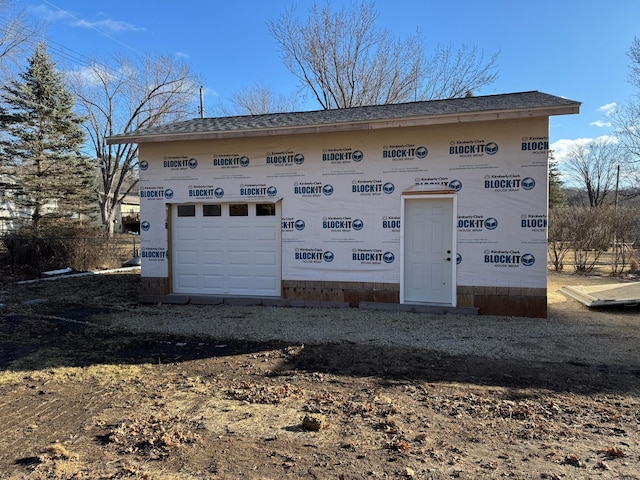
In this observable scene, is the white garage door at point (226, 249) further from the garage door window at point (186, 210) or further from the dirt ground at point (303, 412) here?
the dirt ground at point (303, 412)

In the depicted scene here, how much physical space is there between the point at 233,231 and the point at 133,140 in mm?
2867

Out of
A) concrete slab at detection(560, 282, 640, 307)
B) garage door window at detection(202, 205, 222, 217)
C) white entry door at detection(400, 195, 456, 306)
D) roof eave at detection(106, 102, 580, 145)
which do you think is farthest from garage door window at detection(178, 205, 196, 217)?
concrete slab at detection(560, 282, 640, 307)

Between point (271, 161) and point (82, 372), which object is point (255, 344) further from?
point (271, 161)

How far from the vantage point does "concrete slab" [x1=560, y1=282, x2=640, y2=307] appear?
8508 mm

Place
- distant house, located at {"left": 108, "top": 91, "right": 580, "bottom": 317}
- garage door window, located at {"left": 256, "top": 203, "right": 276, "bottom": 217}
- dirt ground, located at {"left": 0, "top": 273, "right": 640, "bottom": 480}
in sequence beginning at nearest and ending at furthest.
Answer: dirt ground, located at {"left": 0, "top": 273, "right": 640, "bottom": 480}
distant house, located at {"left": 108, "top": 91, "right": 580, "bottom": 317}
garage door window, located at {"left": 256, "top": 203, "right": 276, "bottom": 217}

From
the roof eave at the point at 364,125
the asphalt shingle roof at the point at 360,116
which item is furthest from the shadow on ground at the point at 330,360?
the asphalt shingle roof at the point at 360,116

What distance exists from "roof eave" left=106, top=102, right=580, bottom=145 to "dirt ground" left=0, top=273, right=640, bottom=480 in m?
3.64

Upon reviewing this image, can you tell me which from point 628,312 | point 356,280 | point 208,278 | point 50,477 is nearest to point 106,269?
point 208,278

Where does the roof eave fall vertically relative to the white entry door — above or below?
above

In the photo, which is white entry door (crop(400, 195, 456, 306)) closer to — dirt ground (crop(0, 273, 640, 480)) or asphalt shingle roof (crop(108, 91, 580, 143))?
asphalt shingle roof (crop(108, 91, 580, 143))

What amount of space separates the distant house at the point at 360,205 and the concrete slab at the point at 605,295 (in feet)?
6.09

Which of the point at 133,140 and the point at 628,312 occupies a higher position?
the point at 133,140

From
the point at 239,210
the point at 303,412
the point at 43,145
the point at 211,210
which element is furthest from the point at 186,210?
the point at 43,145

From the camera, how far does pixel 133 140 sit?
9.31m
